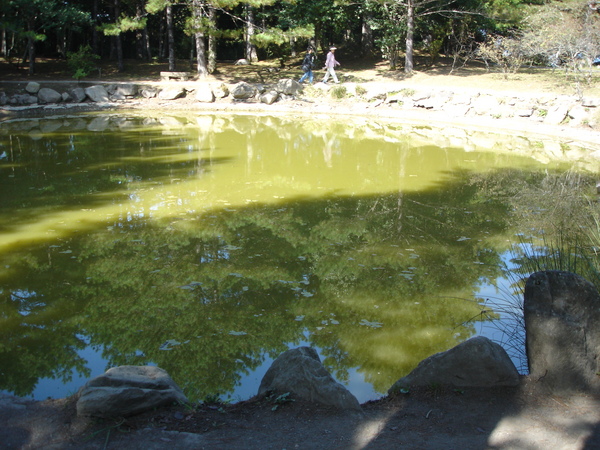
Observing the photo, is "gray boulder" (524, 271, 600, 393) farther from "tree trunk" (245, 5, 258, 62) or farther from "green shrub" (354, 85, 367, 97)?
"tree trunk" (245, 5, 258, 62)

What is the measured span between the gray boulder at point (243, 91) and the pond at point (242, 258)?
→ 8.95 meters

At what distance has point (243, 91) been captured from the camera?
21719 millimetres

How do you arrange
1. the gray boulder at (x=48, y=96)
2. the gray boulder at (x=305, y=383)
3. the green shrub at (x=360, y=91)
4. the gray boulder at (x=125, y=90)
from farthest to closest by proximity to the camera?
the gray boulder at (x=125, y=90)
the green shrub at (x=360, y=91)
the gray boulder at (x=48, y=96)
the gray boulder at (x=305, y=383)

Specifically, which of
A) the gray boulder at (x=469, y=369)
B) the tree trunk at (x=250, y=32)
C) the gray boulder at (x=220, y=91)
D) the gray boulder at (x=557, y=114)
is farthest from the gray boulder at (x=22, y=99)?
the gray boulder at (x=469, y=369)

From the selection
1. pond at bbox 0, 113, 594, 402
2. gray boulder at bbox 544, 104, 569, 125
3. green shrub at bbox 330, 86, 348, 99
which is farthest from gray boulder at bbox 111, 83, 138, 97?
gray boulder at bbox 544, 104, 569, 125

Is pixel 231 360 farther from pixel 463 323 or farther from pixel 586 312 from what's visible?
pixel 586 312

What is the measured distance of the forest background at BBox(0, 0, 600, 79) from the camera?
1948 cm

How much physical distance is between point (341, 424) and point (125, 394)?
1324mm

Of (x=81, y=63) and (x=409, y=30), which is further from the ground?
(x=409, y=30)

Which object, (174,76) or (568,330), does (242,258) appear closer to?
(568,330)

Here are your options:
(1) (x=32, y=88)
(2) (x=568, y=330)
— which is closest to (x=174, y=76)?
(1) (x=32, y=88)

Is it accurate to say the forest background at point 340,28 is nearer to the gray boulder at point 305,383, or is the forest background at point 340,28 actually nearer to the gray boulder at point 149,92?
the gray boulder at point 149,92

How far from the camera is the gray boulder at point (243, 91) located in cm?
2166

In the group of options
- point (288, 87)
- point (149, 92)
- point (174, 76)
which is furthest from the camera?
point (174, 76)
